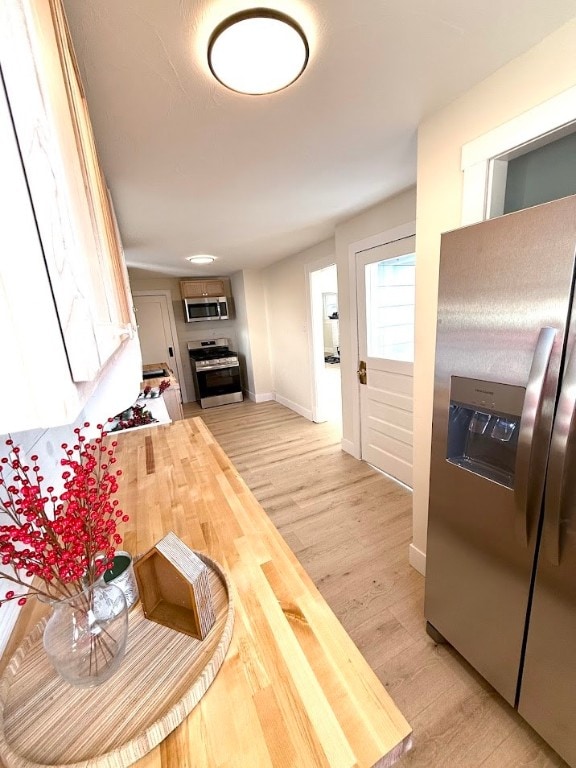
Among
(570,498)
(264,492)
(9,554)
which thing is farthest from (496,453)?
(264,492)

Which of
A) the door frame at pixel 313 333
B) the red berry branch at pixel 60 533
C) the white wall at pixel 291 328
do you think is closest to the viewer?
the red berry branch at pixel 60 533

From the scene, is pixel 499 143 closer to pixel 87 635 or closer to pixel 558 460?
pixel 558 460

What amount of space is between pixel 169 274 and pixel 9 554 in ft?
16.9

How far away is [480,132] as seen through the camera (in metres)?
1.16

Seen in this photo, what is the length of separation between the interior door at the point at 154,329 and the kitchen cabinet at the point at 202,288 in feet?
1.56

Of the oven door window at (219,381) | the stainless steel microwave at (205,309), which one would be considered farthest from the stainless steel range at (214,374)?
the stainless steel microwave at (205,309)

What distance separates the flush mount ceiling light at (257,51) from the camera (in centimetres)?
79

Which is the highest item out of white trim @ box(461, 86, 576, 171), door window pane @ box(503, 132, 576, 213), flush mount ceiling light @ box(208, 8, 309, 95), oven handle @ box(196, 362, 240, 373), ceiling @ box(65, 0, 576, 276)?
ceiling @ box(65, 0, 576, 276)

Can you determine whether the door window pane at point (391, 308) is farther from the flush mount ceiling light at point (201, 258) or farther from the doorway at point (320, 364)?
the flush mount ceiling light at point (201, 258)

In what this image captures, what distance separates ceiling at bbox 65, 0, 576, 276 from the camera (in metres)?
0.81

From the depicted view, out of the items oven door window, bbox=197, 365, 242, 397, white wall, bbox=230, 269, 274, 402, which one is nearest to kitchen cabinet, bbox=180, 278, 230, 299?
white wall, bbox=230, 269, 274, 402

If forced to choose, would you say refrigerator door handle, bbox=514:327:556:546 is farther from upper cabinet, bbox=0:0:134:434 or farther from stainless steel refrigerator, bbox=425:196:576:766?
upper cabinet, bbox=0:0:134:434

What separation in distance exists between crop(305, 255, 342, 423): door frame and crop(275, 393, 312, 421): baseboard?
16 cm

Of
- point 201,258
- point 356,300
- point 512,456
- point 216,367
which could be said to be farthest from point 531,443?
point 216,367
